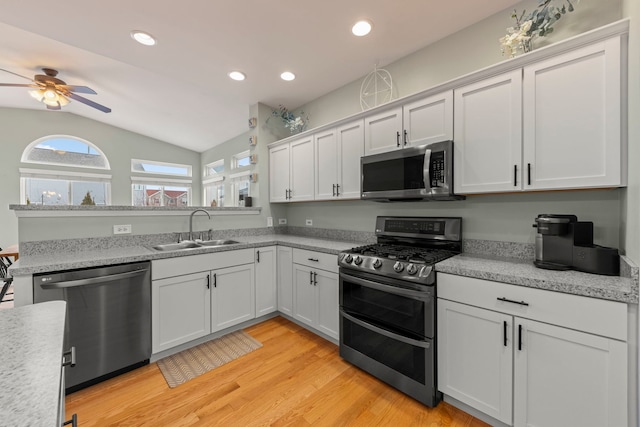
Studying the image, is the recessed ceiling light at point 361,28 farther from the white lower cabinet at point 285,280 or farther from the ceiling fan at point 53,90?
the ceiling fan at point 53,90

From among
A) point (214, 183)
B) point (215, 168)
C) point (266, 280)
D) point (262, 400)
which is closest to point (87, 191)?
point (214, 183)

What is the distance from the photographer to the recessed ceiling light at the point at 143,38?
2182 millimetres

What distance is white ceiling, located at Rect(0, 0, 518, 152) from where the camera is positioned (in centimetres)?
191

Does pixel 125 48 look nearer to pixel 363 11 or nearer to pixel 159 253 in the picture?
pixel 159 253

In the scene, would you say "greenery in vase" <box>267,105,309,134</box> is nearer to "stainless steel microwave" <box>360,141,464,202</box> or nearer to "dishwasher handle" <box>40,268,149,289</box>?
"stainless steel microwave" <box>360,141,464,202</box>

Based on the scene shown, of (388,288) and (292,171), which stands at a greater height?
(292,171)

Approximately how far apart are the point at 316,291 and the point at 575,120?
2192 millimetres

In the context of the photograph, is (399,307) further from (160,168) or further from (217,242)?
(160,168)

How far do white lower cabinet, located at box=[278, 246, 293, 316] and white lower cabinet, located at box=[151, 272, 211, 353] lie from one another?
30.7 inches

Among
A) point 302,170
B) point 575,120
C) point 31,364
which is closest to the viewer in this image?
point 31,364

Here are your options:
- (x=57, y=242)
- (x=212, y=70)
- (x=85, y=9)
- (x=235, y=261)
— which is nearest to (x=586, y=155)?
(x=235, y=261)

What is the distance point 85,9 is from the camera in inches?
76.4

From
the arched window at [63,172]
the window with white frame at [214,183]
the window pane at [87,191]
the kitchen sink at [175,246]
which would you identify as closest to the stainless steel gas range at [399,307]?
the kitchen sink at [175,246]

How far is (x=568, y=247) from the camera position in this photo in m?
1.46
